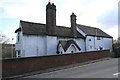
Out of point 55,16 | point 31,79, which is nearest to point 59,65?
point 31,79

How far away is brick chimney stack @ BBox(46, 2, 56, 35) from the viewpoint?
3844cm

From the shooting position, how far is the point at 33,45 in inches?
1492

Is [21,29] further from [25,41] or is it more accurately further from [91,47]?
[91,47]

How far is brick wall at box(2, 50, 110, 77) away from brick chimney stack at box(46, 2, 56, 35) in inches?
469

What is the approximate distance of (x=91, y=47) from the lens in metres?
50.0

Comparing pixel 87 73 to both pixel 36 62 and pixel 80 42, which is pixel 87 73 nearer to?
pixel 36 62

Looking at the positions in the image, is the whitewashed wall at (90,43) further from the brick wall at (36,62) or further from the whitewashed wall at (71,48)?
the brick wall at (36,62)

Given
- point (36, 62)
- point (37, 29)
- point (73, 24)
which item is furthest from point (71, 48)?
point (36, 62)

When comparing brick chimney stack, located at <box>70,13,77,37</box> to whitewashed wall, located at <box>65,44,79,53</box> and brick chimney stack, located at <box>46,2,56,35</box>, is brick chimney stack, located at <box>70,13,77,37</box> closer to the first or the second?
whitewashed wall, located at <box>65,44,79,53</box>

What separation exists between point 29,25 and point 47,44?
15.1 feet

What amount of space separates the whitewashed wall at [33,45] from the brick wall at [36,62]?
12107 millimetres

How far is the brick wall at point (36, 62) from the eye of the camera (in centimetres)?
2033

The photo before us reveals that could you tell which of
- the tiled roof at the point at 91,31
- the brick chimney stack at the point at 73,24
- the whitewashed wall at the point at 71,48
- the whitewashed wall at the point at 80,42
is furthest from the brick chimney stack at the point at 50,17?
the tiled roof at the point at 91,31

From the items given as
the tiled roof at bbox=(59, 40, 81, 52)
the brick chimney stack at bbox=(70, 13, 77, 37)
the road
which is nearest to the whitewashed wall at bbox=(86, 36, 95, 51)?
the brick chimney stack at bbox=(70, 13, 77, 37)
